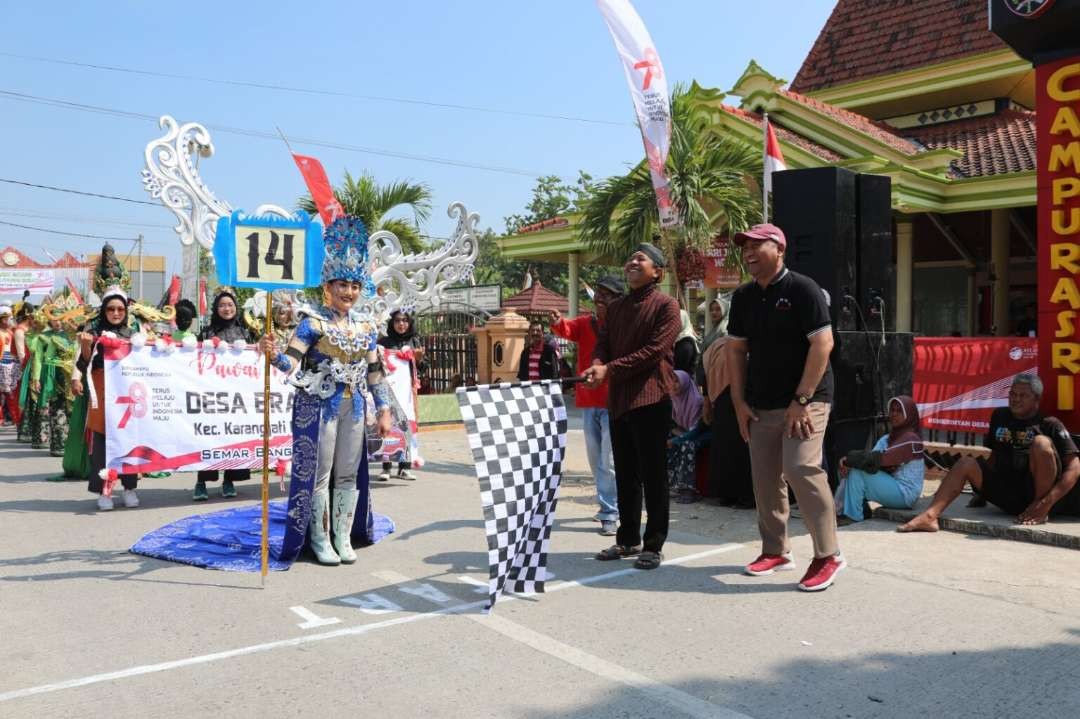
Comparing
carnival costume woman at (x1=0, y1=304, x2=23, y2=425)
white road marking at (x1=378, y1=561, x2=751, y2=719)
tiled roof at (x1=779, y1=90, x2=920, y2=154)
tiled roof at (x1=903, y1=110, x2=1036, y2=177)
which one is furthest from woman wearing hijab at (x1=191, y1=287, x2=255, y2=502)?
tiled roof at (x1=903, y1=110, x2=1036, y2=177)

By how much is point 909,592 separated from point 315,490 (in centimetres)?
373

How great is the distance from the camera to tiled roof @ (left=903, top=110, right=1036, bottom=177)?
50.4 ft

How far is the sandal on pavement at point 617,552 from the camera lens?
19.5ft

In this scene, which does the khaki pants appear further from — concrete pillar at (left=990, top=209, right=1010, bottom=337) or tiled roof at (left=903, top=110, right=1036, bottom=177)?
concrete pillar at (left=990, top=209, right=1010, bottom=337)

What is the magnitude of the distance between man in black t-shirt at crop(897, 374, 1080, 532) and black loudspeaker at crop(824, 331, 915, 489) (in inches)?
37.3

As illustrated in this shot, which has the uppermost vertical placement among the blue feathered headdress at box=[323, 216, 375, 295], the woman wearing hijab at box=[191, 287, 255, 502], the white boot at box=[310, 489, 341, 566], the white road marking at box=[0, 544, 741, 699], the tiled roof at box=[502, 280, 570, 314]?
the tiled roof at box=[502, 280, 570, 314]

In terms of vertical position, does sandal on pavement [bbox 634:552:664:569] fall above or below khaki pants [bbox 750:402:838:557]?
below

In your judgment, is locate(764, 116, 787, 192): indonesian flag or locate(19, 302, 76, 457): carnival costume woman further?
locate(19, 302, 76, 457): carnival costume woman

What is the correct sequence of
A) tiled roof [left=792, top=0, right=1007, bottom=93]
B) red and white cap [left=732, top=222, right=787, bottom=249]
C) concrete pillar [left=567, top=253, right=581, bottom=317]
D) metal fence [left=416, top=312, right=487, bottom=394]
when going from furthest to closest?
concrete pillar [left=567, top=253, right=581, bottom=317] → metal fence [left=416, top=312, right=487, bottom=394] → tiled roof [left=792, top=0, right=1007, bottom=93] → red and white cap [left=732, top=222, right=787, bottom=249]

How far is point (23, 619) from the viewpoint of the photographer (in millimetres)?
4742

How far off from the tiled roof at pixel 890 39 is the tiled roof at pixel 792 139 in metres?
3.43

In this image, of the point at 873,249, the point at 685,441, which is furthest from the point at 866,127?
the point at 685,441

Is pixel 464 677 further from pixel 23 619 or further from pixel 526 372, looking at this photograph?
pixel 526 372

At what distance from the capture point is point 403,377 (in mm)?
9969
